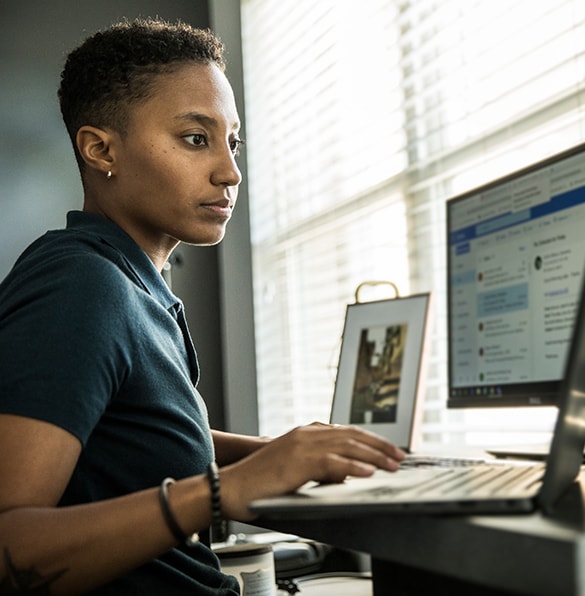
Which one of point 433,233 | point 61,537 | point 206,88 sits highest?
point 206,88

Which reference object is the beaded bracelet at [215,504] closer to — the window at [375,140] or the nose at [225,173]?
the nose at [225,173]

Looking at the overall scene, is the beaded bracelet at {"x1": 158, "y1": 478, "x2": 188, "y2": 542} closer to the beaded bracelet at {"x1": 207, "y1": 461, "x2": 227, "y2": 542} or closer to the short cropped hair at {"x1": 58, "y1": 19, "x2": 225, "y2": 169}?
the beaded bracelet at {"x1": 207, "y1": 461, "x2": 227, "y2": 542}

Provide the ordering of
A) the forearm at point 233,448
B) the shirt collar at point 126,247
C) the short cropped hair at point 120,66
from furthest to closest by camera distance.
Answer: the forearm at point 233,448
the short cropped hair at point 120,66
the shirt collar at point 126,247

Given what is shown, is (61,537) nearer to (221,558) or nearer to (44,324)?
(44,324)

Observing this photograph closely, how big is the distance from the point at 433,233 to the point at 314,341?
0.69 m

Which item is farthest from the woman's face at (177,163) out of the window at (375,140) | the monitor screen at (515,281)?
the window at (375,140)

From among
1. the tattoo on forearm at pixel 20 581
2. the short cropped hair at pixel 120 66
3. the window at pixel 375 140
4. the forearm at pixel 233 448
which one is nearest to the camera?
the tattoo on forearm at pixel 20 581

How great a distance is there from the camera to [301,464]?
2.68 ft

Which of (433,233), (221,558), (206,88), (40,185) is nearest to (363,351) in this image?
(433,233)

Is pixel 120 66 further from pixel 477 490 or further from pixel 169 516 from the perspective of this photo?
pixel 477 490

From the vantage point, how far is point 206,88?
4.18ft

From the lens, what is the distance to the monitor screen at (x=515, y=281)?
1.32 metres

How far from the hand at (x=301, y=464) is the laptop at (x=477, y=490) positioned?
0.02 metres

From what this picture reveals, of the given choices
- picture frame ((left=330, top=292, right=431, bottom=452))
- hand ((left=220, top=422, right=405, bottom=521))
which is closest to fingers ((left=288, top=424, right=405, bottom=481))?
hand ((left=220, top=422, right=405, bottom=521))
